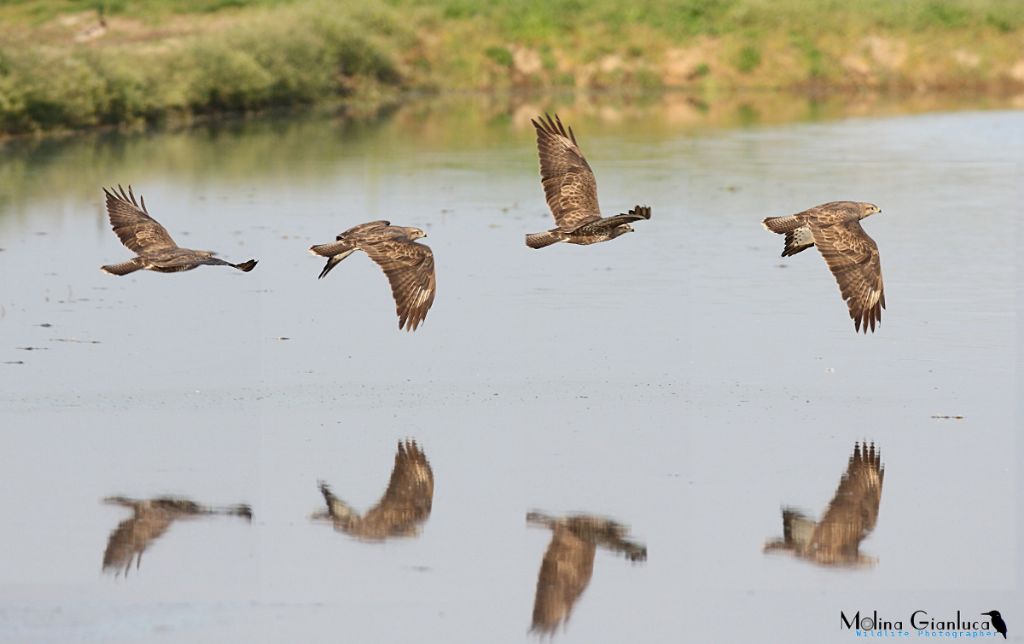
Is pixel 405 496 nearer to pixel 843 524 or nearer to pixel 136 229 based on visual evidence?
pixel 843 524

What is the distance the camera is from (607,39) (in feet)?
190

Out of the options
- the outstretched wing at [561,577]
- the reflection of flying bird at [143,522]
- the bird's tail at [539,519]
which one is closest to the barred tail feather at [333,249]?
the reflection of flying bird at [143,522]

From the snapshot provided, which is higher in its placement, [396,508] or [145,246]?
[145,246]

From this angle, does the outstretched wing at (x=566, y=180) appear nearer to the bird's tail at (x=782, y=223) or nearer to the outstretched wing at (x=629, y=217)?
the outstretched wing at (x=629, y=217)

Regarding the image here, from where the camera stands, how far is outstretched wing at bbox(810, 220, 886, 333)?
13.5 m

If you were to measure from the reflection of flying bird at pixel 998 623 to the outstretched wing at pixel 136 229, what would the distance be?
23.1 feet

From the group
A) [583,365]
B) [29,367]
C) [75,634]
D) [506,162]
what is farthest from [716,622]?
[506,162]

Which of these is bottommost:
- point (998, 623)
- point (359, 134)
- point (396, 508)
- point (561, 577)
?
point (998, 623)

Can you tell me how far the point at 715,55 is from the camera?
57.1m

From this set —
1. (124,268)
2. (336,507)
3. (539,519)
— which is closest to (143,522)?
(336,507)

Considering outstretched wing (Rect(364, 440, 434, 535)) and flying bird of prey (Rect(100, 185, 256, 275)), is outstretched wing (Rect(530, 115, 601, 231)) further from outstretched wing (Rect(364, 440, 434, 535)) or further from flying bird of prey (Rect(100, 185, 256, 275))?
outstretched wing (Rect(364, 440, 434, 535))

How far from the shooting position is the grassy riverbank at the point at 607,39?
5347 centimetres

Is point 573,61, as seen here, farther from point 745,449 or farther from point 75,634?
point 75,634

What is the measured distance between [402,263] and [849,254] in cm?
311
